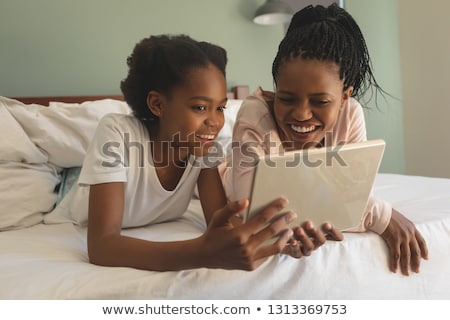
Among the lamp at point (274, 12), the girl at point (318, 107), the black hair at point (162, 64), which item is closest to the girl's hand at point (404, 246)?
the girl at point (318, 107)

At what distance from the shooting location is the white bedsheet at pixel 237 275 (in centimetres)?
52

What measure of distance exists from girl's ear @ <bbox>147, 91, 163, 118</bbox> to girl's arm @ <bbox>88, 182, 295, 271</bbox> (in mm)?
237

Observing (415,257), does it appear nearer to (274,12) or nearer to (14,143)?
(14,143)

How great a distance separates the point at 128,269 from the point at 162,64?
403mm

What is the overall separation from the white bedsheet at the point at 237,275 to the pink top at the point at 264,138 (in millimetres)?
45

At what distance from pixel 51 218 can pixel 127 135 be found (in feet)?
1.14

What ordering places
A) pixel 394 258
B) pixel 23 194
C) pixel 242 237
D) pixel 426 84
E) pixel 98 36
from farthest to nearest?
pixel 426 84
pixel 98 36
pixel 23 194
pixel 394 258
pixel 242 237

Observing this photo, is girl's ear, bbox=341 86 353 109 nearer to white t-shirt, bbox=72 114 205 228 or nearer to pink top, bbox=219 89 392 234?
pink top, bbox=219 89 392 234

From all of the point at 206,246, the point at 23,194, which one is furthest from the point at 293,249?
the point at 23,194

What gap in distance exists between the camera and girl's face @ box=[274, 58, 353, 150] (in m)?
0.65

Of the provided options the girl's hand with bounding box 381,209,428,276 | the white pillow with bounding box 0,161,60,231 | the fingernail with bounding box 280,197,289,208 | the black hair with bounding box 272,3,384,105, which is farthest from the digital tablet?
the white pillow with bounding box 0,161,60,231

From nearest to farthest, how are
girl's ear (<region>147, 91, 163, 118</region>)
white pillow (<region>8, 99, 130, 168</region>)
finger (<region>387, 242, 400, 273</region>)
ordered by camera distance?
finger (<region>387, 242, 400, 273</region>), girl's ear (<region>147, 91, 163, 118</region>), white pillow (<region>8, 99, 130, 168</region>)

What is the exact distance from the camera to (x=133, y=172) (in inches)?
29.8

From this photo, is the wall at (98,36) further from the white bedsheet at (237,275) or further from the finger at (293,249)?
the finger at (293,249)
